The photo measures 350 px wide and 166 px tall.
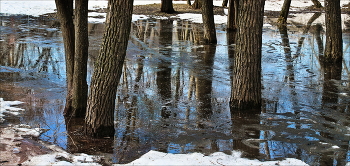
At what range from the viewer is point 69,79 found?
8.11 m

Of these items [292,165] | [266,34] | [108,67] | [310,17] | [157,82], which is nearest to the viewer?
[292,165]

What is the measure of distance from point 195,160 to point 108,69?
73.9 inches

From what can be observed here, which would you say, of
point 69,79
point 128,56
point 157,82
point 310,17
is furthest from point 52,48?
point 310,17

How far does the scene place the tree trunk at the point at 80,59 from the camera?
24.1ft

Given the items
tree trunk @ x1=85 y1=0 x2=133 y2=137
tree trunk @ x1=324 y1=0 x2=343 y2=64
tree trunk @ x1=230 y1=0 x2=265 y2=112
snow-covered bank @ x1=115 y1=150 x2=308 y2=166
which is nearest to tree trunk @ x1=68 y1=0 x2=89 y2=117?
tree trunk @ x1=85 y1=0 x2=133 y2=137

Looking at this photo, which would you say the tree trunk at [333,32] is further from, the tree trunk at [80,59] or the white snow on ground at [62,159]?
the white snow on ground at [62,159]

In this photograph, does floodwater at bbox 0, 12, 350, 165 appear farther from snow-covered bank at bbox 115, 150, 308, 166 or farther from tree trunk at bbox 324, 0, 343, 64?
tree trunk at bbox 324, 0, 343, 64

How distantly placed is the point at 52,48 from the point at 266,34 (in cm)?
929

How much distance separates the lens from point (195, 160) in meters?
5.94

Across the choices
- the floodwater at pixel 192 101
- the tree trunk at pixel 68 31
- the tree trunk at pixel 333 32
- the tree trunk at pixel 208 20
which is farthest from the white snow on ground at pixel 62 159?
the tree trunk at pixel 208 20

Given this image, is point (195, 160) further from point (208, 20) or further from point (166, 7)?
point (166, 7)

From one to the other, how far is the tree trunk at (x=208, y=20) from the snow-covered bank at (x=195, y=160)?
33.9ft

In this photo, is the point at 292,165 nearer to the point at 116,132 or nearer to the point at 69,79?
the point at 116,132

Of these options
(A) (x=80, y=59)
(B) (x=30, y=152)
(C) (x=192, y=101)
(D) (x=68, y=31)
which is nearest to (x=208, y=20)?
(C) (x=192, y=101)
